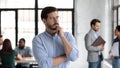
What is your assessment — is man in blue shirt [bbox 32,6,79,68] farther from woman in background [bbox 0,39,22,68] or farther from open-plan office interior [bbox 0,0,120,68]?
open-plan office interior [bbox 0,0,120,68]

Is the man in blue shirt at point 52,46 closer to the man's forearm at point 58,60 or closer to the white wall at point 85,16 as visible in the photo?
the man's forearm at point 58,60

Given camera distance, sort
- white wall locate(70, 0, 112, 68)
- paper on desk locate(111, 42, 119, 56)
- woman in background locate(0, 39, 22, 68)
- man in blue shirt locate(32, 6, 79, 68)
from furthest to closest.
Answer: white wall locate(70, 0, 112, 68), woman in background locate(0, 39, 22, 68), paper on desk locate(111, 42, 119, 56), man in blue shirt locate(32, 6, 79, 68)

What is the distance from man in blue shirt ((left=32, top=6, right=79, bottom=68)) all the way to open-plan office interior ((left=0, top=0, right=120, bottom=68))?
21.9 ft

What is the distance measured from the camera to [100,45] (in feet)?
17.8

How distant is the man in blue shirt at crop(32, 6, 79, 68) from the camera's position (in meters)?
1.92

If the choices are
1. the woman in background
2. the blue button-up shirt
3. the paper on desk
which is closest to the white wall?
the paper on desk

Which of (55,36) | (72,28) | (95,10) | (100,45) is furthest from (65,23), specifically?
(55,36)

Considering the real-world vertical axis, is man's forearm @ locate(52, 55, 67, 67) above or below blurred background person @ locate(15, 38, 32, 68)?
above

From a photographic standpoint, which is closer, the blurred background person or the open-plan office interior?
the blurred background person

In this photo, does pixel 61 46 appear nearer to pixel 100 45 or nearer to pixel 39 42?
pixel 39 42

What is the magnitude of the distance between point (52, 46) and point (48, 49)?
0.03 meters

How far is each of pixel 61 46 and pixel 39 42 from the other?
0.51ft

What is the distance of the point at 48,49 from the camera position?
6.47ft

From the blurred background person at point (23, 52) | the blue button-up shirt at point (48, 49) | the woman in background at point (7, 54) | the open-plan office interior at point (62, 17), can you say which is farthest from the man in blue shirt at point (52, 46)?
the open-plan office interior at point (62, 17)
